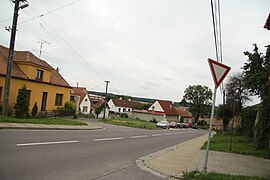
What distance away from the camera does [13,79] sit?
22906 mm

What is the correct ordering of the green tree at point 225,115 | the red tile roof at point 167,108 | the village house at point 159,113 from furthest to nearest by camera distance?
1. the red tile roof at point 167,108
2. the village house at point 159,113
3. the green tree at point 225,115

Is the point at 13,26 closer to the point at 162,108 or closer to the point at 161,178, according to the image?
the point at 161,178

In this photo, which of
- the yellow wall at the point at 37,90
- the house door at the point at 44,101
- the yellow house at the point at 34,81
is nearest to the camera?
the yellow wall at the point at 37,90

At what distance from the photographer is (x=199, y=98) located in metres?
84.9

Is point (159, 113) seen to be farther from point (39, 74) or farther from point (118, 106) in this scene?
point (39, 74)

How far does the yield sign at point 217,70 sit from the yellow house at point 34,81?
19593mm

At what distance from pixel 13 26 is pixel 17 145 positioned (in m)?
11.1

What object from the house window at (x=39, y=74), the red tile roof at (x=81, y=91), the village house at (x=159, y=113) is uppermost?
the red tile roof at (x=81, y=91)

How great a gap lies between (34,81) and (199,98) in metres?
67.9

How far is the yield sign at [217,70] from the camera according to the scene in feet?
22.3

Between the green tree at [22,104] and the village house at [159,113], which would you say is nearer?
the green tree at [22,104]

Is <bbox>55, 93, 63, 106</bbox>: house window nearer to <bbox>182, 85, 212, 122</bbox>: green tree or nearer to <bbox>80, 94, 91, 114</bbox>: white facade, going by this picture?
<bbox>80, 94, 91, 114</bbox>: white facade

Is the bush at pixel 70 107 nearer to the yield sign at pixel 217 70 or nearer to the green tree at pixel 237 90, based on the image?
the green tree at pixel 237 90

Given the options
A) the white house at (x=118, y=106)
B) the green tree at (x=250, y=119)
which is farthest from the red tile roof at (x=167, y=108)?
the green tree at (x=250, y=119)
